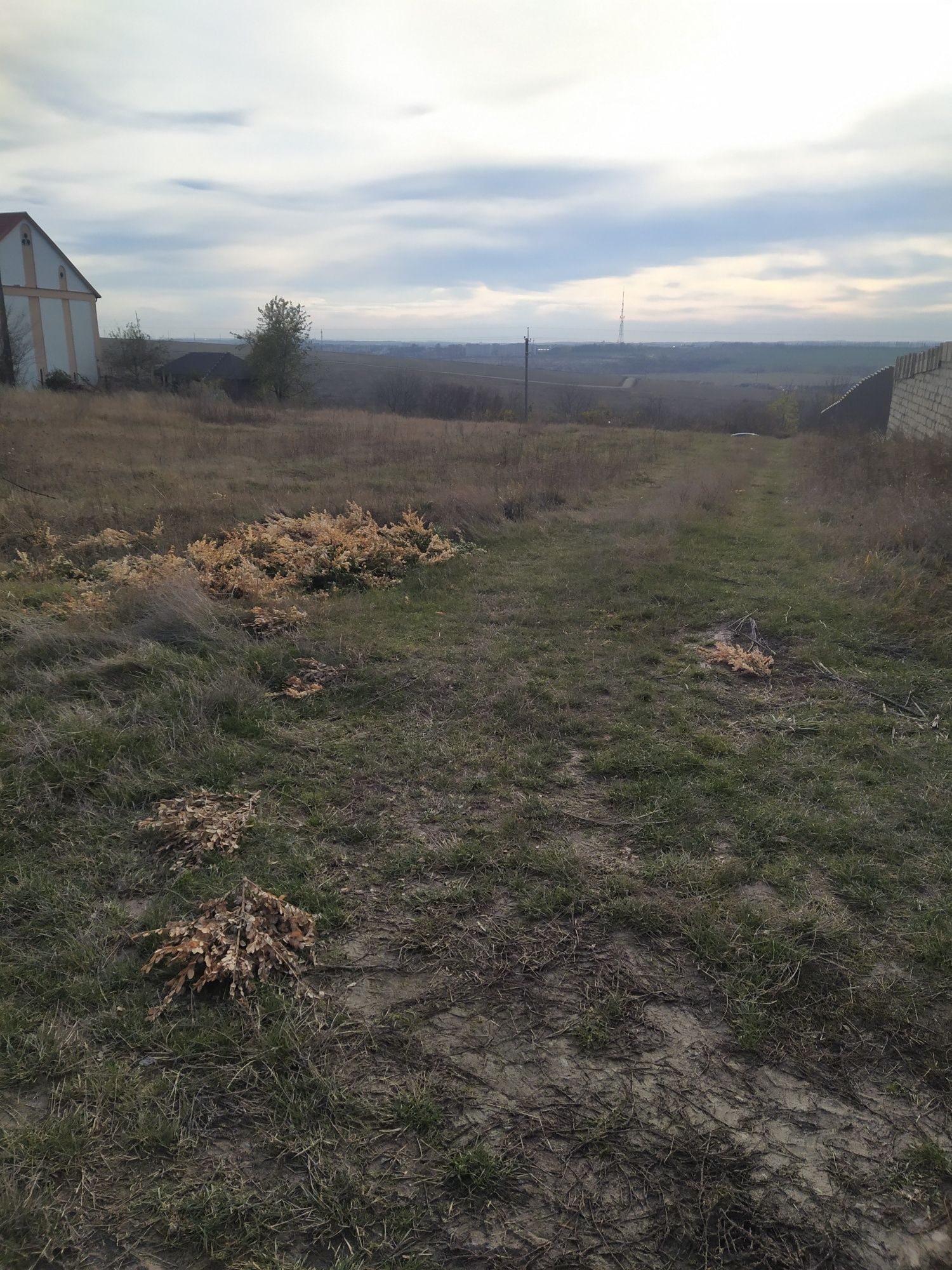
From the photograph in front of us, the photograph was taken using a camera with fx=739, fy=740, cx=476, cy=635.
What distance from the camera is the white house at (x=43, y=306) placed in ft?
110

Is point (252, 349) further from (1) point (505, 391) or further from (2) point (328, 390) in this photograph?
(1) point (505, 391)

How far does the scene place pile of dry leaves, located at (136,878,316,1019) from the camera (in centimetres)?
256

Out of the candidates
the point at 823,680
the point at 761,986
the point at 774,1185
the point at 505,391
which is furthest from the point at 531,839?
the point at 505,391

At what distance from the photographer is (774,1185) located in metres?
1.94

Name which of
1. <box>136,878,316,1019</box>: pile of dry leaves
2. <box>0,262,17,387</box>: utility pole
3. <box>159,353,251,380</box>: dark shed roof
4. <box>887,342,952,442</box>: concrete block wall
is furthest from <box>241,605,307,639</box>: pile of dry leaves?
<box>159,353,251,380</box>: dark shed roof

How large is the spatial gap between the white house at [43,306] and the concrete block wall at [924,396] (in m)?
33.6

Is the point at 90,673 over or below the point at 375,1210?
over

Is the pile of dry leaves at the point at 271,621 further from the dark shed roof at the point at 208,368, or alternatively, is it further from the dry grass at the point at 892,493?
the dark shed roof at the point at 208,368

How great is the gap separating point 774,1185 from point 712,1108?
0.24 meters

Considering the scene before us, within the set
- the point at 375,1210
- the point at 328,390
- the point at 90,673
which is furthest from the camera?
the point at 328,390

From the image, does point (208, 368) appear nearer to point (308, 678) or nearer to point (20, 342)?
point (20, 342)

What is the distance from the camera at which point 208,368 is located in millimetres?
43312

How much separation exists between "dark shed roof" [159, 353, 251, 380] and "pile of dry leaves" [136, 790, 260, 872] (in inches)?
1594

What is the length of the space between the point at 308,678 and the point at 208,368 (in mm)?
43790
